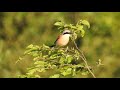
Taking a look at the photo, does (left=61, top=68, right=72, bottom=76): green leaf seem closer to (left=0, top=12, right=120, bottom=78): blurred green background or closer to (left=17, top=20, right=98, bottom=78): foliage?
(left=17, top=20, right=98, bottom=78): foliage

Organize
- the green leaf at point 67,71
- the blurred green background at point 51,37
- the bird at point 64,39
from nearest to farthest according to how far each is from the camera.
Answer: the green leaf at point 67,71 → the bird at point 64,39 → the blurred green background at point 51,37

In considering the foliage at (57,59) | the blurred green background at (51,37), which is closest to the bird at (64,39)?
the foliage at (57,59)

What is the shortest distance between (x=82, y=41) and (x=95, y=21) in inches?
22.8

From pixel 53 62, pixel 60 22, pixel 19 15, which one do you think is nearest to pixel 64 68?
pixel 53 62

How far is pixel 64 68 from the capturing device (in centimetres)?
402

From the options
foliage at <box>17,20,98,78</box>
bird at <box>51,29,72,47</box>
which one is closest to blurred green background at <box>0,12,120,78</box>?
bird at <box>51,29,72,47</box>

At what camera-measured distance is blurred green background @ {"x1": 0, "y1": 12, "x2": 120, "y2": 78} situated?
342 inches

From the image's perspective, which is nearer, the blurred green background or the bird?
the bird

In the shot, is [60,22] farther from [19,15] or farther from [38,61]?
[19,15]

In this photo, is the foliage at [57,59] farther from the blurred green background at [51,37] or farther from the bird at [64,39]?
the blurred green background at [51,37]

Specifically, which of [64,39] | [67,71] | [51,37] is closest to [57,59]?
[67,71]

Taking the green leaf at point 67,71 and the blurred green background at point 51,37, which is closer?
the green leaf at point 67,71

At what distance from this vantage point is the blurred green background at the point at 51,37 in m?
8.68

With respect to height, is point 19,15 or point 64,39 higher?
point 19,15
